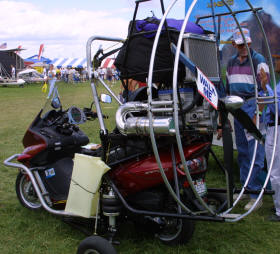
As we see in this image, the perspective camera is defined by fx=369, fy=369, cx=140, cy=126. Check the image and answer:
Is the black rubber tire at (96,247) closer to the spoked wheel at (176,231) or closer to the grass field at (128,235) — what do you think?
the grass field at (128,235)

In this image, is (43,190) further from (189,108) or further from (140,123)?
(189,108)

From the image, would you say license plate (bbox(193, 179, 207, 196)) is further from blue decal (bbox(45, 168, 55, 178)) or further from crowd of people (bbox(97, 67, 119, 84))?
blue decal (bbox(45, 168, 55, 178))

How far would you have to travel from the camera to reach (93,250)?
3119 millimetres

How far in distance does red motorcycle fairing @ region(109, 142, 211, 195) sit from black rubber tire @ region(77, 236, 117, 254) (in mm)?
488

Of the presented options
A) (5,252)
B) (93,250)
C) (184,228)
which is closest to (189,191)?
(184,228)

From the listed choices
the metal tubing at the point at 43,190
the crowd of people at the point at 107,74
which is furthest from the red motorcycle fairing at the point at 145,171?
the metal tubing at the point at 43,190

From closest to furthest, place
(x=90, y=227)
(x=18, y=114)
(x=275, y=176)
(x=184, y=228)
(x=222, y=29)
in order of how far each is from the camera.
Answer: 1. (x=184, y=228)
2. (x=90, y=227)
3. (x=275, y=176)
4. (x=222, y=29)
5. (x=18, y=114)

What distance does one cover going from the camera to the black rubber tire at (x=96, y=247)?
3049 millimetres

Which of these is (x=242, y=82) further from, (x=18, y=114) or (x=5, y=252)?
(x=18, y=114)

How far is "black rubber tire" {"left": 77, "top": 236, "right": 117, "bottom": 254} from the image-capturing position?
3.05 metres

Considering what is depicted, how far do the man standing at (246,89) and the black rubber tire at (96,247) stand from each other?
2238mm

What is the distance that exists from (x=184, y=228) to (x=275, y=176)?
135cm

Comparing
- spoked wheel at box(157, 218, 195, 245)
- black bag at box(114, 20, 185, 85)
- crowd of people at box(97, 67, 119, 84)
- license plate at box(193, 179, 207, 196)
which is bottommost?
spoked wheel at box(157, 218, 195, 245)

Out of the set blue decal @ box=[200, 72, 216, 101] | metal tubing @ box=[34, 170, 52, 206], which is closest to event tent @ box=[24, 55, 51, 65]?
metal tubing @ box=[34, 170, 52, 206]
